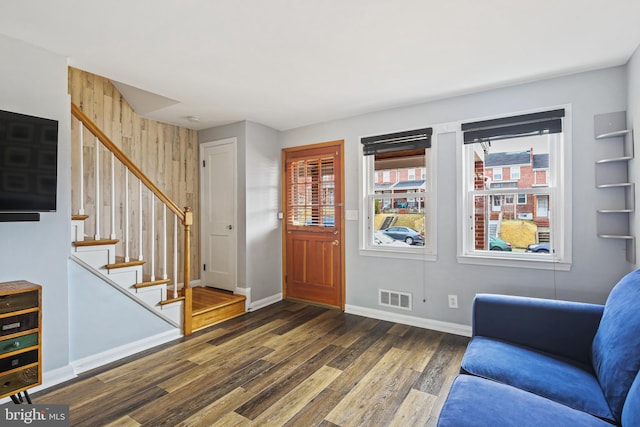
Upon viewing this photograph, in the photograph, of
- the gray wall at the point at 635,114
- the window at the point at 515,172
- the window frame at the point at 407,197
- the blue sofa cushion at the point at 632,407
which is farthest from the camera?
the window frame at the point at 407,197

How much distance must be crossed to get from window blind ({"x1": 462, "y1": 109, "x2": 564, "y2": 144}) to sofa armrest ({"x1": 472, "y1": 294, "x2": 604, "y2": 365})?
158cm

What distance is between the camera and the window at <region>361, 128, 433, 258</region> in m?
3.50

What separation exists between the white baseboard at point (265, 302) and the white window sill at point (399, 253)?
1.44 meters

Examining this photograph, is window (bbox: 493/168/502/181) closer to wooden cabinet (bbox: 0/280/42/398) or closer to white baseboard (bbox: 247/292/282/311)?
white baseboard (bbox: 247/292/282/311)

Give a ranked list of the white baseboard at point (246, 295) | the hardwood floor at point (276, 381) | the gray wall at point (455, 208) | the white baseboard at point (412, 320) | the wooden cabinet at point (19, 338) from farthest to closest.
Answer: the white baseboard at point (246, 295) → the white baseboard at point (412, 320) → the gray wall at point (455, 208) → the hardwood floor at point (276, 381) → the wooden cabinet at point (19, 338)

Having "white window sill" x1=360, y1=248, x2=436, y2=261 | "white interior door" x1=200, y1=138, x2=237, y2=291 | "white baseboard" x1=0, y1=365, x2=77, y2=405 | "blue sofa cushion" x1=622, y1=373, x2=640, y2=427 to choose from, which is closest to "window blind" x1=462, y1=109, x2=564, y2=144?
"white window sill" x1=360, y1=248, x2=436, y2=261

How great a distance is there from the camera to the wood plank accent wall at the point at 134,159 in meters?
3.36

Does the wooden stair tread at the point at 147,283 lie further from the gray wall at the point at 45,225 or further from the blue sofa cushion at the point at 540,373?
the blue sofa cushion at the point at 540,373

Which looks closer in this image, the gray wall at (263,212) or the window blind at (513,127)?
the window blind at (513,127)

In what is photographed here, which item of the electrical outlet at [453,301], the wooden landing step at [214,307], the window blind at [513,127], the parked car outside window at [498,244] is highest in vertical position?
the window blind at [513,127]

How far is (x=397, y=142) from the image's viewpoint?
361cm

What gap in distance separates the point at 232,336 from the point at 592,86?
397 cm

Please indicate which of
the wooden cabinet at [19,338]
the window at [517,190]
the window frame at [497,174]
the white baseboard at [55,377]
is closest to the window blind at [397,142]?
the window at [517,190]

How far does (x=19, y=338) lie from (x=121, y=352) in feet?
3.34
